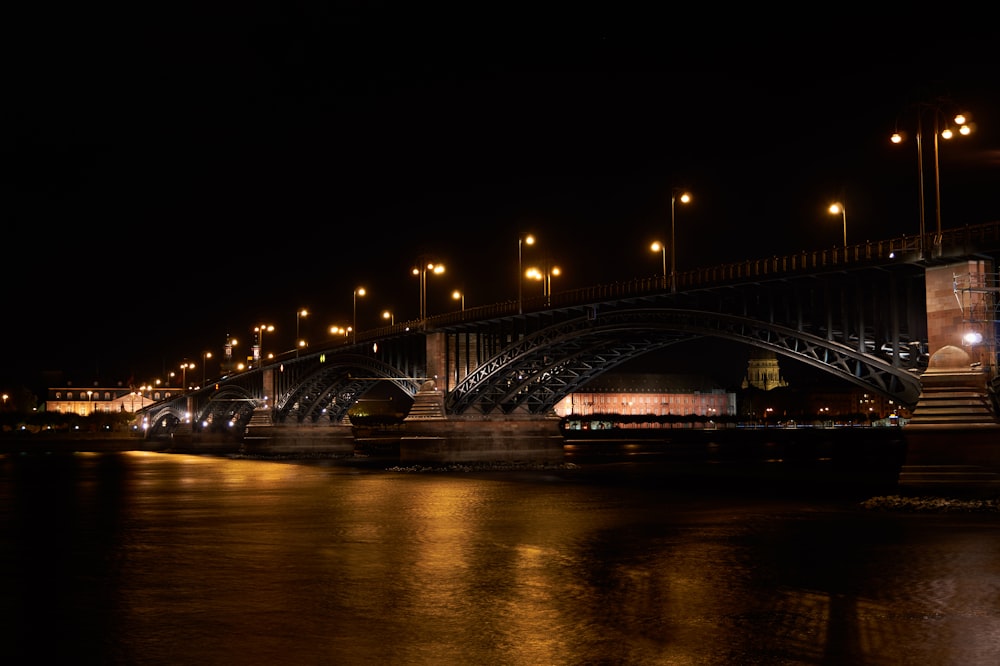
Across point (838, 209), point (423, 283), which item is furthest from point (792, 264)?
point (423, 283)

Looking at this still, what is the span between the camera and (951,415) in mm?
40156

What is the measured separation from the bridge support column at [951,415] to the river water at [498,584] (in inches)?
101

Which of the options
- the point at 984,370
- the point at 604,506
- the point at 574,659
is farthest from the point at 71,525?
the point at 984,370

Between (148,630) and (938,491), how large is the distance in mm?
30577

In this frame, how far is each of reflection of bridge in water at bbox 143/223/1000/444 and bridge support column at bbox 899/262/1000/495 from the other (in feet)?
0.39

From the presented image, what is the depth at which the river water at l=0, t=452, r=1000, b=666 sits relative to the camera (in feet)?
51.6

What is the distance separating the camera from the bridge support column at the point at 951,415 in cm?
3903

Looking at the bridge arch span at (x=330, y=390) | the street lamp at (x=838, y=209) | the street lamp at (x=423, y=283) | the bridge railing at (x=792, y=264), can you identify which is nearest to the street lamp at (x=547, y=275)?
the bridge railing at (x=792, y=264)

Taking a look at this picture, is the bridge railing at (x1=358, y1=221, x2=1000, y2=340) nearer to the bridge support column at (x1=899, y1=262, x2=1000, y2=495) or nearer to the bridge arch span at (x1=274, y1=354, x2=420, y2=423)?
the bridge support column at (x1=899, y1=262, x2=1000, y2=495)

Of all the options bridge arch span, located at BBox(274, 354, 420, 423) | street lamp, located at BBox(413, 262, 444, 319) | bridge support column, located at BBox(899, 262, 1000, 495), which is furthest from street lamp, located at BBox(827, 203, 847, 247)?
bridge arch span, located at BBox(274, 354, 420, 423)

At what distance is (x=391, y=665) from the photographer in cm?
1464

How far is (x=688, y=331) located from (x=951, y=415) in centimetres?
2045

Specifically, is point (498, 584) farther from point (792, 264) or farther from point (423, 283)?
point (423, 283)

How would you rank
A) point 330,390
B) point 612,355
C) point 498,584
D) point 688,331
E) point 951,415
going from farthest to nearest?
1. point 330,390
2. point 612,355
3. point 688,331
4. point 951,415
5. point 498,584
